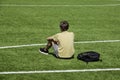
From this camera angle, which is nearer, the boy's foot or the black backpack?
the black backpack

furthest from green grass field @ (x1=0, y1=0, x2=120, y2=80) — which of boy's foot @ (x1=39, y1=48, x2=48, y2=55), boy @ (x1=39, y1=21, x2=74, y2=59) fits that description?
boy @ (x1=39, y1=21, x2=74, y2=59)

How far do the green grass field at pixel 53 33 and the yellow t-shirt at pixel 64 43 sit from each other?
0.26 m

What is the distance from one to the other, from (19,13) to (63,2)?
5039 millimetres

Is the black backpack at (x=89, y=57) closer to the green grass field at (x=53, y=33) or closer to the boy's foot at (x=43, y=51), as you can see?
the green grass field at (x=53, y=33)

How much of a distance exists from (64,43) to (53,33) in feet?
13.5

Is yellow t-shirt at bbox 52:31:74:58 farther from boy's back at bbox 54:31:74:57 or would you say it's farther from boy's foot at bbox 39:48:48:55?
boy's foot at bbox 39:48:48:55

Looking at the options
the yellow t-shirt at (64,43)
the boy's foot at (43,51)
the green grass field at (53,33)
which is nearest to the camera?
the green grass field at (53,33)

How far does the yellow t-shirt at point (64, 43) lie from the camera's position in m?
11.5

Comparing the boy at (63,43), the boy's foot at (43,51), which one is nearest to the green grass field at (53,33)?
the boy's foot at (43,51)

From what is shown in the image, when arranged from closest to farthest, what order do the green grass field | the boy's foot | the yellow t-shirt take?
the green grass field
the yellow t-shirt
the boy's foot

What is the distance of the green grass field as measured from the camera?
35.4ft

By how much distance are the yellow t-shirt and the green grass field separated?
256 millimetres

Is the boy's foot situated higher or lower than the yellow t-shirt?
lower

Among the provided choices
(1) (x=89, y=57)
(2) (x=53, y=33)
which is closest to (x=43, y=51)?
(1) (x=89, y=57)
